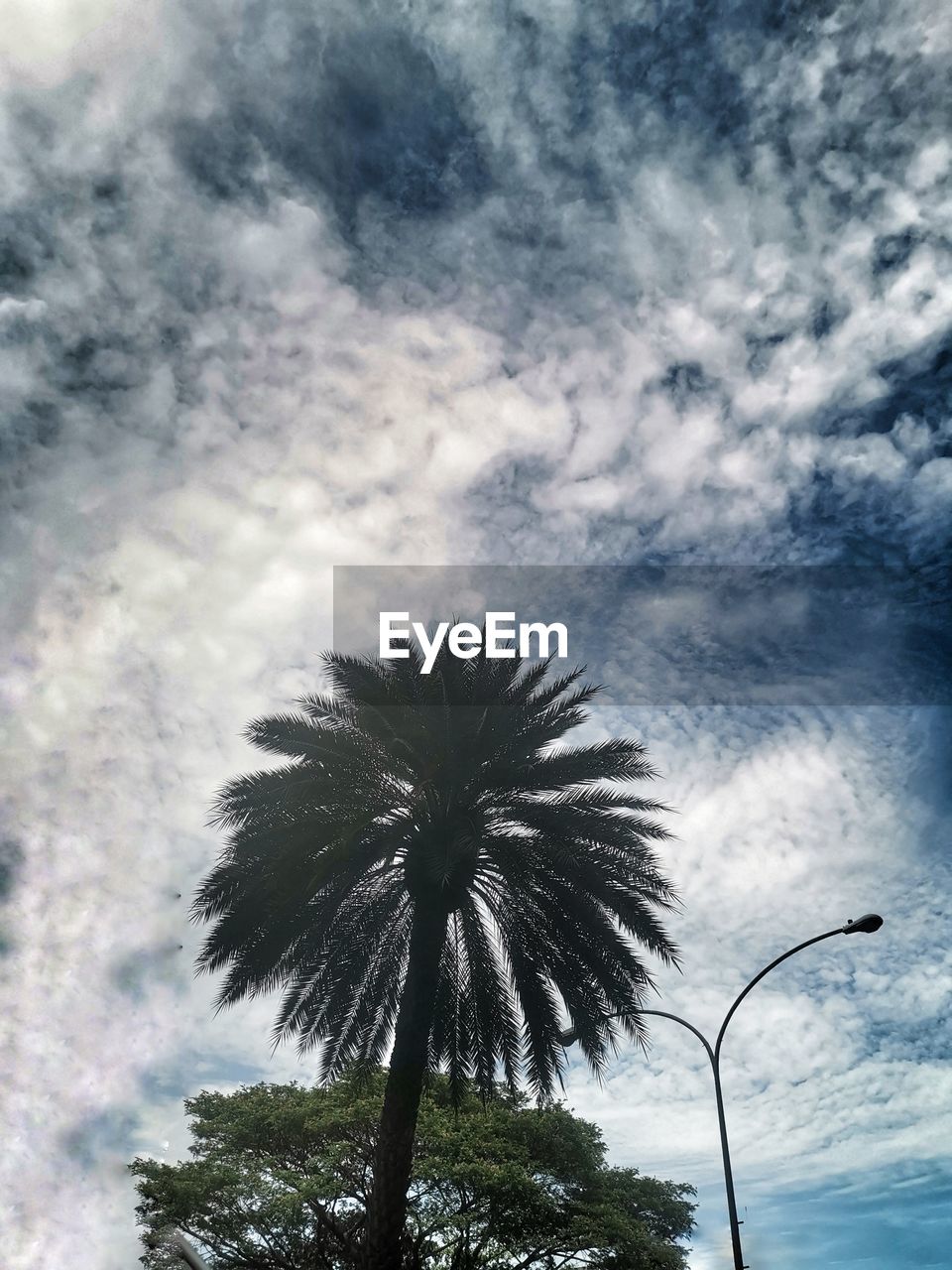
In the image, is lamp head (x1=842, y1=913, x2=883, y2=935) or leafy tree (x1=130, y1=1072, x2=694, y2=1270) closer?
lamp head (x1=842, y1=913, x2=883, y2=935)

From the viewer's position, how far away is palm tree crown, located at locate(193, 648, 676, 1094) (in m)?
13.6

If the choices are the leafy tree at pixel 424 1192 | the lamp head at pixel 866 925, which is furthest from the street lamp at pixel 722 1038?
the leafy tree at pixel 424 1192

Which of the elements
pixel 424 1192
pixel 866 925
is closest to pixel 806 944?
pixel 866 925

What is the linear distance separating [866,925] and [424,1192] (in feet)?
47.0

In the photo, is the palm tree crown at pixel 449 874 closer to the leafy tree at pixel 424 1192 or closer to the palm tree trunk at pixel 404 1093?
the palm tree trunk at pixel 404 1093

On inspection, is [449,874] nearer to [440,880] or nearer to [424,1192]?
[440,880]

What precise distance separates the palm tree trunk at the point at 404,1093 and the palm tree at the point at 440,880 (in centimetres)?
5

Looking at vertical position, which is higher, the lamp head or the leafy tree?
the lamp head

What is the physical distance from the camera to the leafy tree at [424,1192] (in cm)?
1980

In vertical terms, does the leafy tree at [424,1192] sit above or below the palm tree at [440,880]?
below

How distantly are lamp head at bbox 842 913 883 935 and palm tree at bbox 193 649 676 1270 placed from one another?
113 inches

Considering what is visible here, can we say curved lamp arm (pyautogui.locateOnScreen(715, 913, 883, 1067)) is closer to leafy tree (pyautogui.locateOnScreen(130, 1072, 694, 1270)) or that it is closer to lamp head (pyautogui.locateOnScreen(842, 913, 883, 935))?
lamp head (pyautogui.locateOnScreen(842, 913, 883, 935))

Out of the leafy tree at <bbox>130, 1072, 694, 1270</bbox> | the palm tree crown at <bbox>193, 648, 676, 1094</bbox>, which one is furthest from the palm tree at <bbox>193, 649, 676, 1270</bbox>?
the leafy tree at <bbox>130, 1072, 694, 1270</bbox>

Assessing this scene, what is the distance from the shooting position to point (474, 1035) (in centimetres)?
1431
